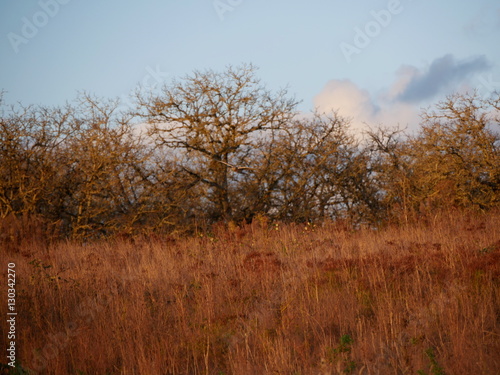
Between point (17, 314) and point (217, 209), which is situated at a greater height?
point (217, 209)

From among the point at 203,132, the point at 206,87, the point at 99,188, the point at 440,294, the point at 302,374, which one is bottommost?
the point at 302,374

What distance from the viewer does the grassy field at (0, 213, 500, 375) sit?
14.1 feet

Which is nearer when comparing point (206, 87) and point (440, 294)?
point (440, 294)

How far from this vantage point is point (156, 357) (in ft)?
14.9

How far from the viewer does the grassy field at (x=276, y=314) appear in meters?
4.31

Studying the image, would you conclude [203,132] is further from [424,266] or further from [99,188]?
[424,266]

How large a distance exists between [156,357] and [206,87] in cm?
1306

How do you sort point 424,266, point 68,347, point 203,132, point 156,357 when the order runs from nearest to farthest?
point 156,357, point 68,347, point 424,266, point 203,132

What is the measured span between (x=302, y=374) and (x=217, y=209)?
12770 mm

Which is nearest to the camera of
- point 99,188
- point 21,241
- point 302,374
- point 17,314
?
point 302,374

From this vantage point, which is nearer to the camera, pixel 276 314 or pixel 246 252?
pixel 276 314

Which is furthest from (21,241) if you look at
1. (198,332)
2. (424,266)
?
(424,266)

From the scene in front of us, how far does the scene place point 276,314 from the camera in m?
5.48

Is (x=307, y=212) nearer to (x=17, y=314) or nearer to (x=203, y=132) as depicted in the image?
(x=203, y=132)
